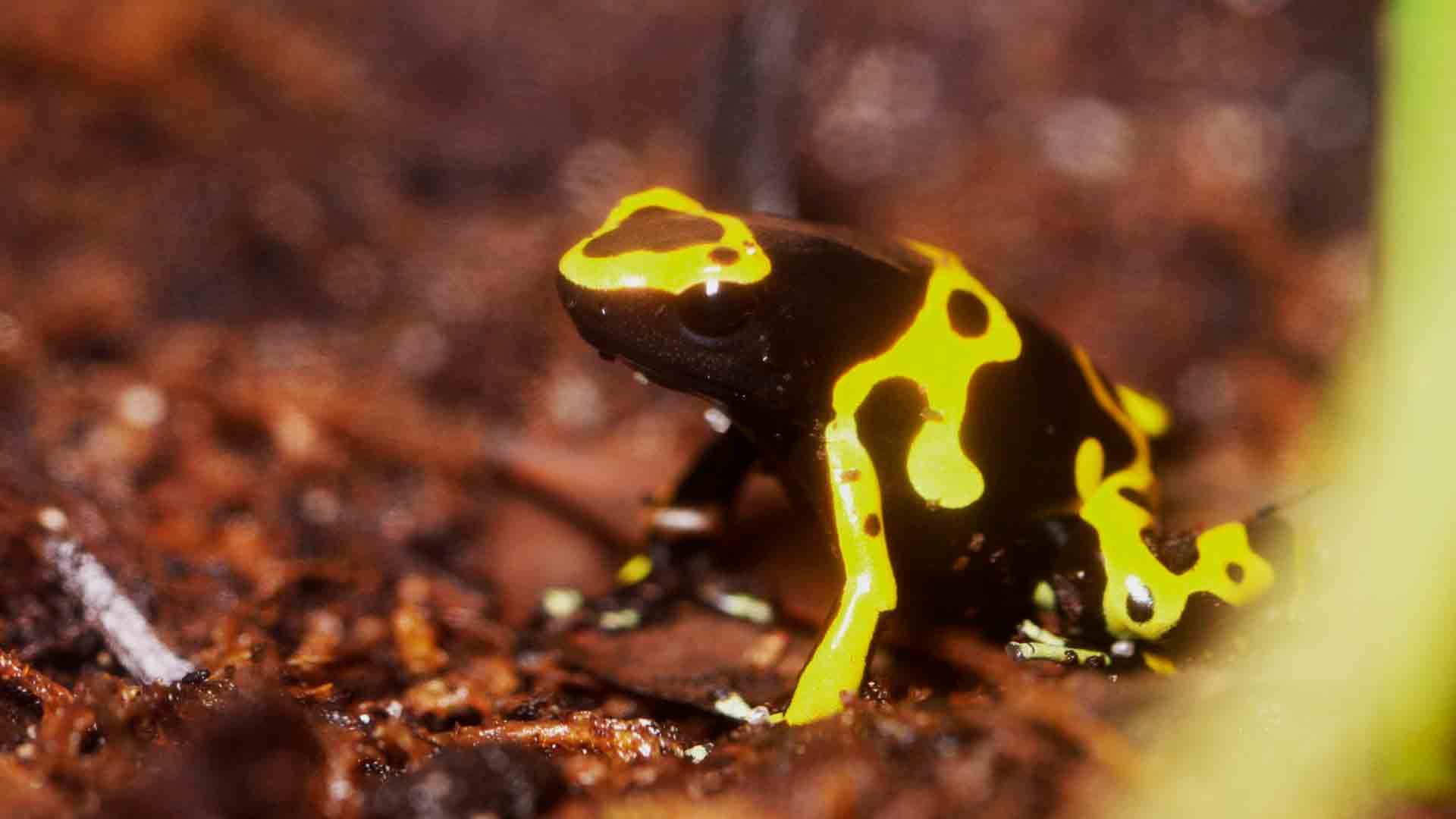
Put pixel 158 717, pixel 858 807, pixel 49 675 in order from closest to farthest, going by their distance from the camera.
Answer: pixel 858 807 < pixel 158 717 < pixel 49 675

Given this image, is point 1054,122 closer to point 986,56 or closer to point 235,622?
point 986,56

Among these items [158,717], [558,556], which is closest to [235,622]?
[158,717]

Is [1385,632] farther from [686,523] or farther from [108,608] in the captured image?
[108,608]

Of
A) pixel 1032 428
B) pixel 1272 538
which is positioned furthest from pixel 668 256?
pixel 1272 538

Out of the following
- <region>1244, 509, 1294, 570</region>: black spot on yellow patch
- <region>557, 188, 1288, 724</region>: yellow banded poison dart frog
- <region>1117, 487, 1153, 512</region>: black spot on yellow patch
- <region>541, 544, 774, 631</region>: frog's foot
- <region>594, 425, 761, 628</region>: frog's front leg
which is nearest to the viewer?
<region>557, 188, 1288, 724</region>: yellow banded poison dart frog

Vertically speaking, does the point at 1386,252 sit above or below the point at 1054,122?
above

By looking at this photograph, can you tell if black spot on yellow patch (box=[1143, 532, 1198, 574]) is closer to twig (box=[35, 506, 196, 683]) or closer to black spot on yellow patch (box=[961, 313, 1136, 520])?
black spot on yellow patch (box=[961, 313, 1136, 520])

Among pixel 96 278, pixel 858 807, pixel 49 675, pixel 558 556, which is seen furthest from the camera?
pixel 96 278

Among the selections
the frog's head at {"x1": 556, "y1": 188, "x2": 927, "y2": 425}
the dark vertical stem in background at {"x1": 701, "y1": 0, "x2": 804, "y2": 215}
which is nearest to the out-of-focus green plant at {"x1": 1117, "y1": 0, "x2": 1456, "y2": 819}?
the frog's head at {"x1": 556, "y1": 188, "x2": 927, "y2": 425}
